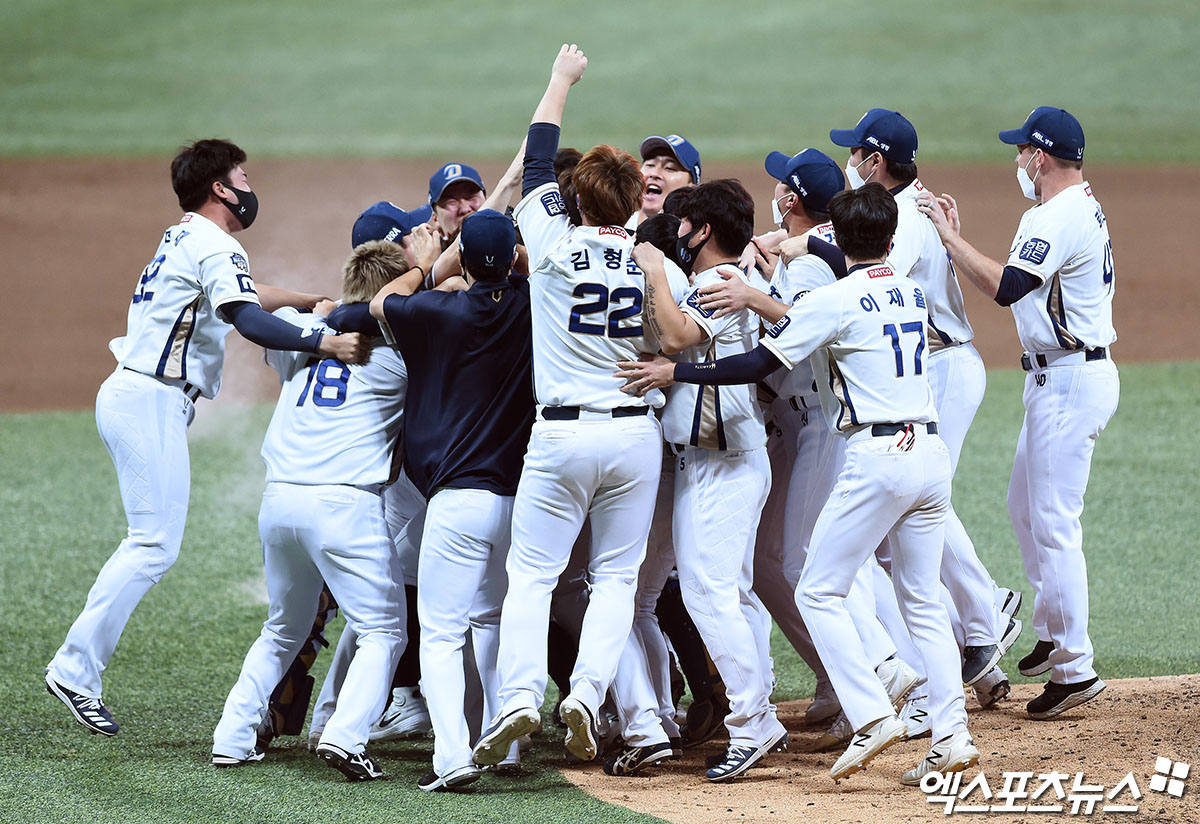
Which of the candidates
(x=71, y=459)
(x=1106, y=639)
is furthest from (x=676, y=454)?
(x=71, y=459)

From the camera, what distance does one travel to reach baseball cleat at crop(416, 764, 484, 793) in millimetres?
4391

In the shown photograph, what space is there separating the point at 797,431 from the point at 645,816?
1.63 metres

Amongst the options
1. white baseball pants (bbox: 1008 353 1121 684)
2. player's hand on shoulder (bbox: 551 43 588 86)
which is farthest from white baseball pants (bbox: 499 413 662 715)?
white baseball pants (bbox: 1008 353 1121 684)

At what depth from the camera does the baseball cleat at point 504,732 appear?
14.0 ft

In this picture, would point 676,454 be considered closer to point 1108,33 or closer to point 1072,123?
point 1072,123

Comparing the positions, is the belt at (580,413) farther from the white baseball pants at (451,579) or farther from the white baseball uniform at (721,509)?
the white baseball pants at (451,579)

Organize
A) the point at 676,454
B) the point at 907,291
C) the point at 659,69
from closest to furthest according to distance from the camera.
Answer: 1. the point at 907,291
2. the point at 676,454
3. the point at 659,69

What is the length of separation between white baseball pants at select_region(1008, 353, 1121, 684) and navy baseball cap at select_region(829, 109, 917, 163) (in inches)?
38.5

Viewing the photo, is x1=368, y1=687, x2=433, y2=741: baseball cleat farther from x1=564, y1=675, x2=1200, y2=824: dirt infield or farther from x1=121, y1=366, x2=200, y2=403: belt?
x1=121, y1=366, x2=200, y2=403: belt

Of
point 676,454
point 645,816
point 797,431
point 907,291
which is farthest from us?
point 797,431

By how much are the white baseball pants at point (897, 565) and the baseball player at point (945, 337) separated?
78cm

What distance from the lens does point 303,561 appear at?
15.5 feet

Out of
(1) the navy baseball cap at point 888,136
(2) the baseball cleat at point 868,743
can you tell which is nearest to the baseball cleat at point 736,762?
(2) the baseball cleat at point 868,743

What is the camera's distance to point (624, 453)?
441 cm
